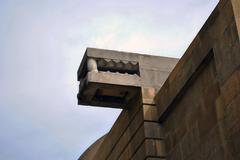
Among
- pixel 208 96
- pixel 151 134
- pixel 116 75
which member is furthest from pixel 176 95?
pixel 116 75

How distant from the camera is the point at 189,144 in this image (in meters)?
13.1

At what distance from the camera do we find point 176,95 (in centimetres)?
1381

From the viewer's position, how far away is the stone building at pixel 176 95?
37.0ft

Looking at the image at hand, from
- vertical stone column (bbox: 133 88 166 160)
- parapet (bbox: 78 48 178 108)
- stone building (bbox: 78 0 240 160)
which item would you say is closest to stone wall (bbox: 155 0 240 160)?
stone building (bbox: 78 0 240 160)

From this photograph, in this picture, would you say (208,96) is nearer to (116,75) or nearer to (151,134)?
(151,134)

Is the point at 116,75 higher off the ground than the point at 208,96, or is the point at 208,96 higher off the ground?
the point at 116,75

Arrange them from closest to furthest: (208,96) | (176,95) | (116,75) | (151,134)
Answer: (208,96)
(176,95)
(151,134)
(116,75)

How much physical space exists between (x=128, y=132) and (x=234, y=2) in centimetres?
585

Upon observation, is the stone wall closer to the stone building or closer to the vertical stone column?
the stone building

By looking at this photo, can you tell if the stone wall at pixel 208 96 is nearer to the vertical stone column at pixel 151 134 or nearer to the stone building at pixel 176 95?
the stone building at pixel 176 95

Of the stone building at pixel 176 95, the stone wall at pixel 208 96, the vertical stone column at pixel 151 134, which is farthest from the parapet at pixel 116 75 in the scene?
the stone wall at pixel 208 96

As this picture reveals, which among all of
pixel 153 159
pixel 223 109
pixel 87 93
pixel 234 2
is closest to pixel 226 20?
pixel 234 2

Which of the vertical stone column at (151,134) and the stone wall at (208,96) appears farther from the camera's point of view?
the vertical stone column at (151,134)

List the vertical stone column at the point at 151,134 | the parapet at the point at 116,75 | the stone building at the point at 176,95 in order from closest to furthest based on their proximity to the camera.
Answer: the stone building at the point at 176,95, the vertical stone column at the point at 151,134, the parapet at the point at 116,75
